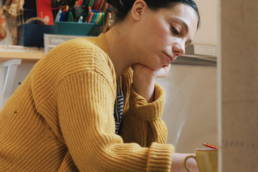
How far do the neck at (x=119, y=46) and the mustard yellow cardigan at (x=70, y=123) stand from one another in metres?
0.20

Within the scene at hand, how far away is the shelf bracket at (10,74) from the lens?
1.42m

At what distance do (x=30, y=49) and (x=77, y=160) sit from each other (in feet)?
3.42

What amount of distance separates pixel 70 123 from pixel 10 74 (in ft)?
3.41

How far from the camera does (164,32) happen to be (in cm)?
81

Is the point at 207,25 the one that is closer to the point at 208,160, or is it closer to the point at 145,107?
the point at 145,107

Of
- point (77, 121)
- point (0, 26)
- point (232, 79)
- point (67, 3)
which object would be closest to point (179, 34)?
point (77, 121)

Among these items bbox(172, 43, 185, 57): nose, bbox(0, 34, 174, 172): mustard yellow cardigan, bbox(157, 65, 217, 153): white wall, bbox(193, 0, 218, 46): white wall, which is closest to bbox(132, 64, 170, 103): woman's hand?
bbox(172, 43, 185, 57): nose

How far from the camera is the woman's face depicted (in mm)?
819

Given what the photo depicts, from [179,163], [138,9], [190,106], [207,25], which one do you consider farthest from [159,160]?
[207,25]

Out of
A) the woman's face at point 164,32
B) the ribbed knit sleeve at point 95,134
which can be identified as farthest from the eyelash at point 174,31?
the ribbed knit sleeve at point 95,134

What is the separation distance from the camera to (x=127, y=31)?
88cm

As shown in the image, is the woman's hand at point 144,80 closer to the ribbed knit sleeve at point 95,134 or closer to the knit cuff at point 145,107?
the knit cuff at point 145,107

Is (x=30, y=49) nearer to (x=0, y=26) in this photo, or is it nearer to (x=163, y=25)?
(x=0, y=26)

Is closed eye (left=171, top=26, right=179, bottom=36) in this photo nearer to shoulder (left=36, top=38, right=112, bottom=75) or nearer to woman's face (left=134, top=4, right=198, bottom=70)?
woman's face (left=134, top=4, right=198, bottom=70)
